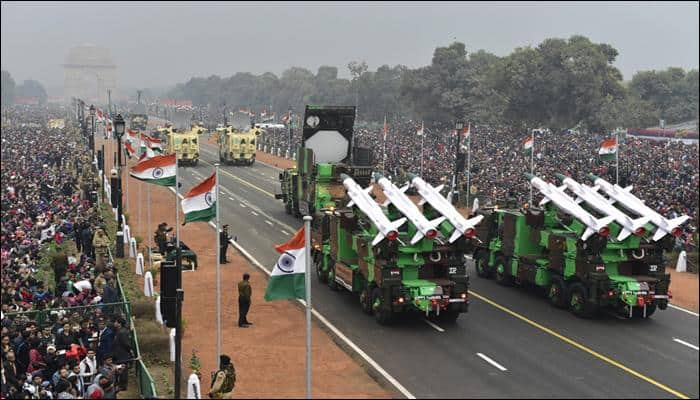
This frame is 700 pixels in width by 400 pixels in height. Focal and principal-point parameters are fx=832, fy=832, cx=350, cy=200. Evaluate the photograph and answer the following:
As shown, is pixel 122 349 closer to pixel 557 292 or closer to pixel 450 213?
pixel 450 213

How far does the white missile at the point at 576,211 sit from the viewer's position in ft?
74.6

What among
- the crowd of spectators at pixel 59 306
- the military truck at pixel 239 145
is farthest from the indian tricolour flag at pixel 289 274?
the military truck at pixel 239 145

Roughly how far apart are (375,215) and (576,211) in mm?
5816

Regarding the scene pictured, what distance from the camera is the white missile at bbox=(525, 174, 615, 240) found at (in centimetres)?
2275

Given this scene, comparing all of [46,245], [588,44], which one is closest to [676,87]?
[588,44]

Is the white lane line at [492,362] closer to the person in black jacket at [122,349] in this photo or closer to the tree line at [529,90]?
the person in black jacket at [122,349]

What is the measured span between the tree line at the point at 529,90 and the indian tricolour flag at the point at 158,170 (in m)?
67.1

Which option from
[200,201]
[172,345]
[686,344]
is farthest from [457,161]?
[172,345]

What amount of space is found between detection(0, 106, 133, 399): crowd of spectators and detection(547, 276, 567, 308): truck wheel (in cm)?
1269

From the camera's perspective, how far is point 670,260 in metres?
33.6

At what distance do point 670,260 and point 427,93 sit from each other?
236 ft

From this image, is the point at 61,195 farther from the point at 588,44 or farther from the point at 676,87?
the point at 676,87

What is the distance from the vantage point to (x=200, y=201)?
19812mm

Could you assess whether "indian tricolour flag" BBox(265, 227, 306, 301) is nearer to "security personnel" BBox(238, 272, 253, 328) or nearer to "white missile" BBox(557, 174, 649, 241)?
"security personnel" BBox(238, 272, 253, 328)
